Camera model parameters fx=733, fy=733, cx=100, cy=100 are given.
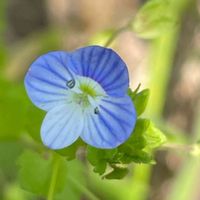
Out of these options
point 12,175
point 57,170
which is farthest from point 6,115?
point 57,170

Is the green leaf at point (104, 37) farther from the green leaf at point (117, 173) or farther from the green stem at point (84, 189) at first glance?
the green leaf at point (117, 173)

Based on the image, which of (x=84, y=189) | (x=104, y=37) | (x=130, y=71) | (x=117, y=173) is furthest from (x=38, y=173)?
(x=130, y=71)

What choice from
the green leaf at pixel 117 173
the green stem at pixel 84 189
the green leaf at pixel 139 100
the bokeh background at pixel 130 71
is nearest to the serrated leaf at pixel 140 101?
the green leaf at pixel 139 100

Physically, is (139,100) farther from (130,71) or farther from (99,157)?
(130,71)

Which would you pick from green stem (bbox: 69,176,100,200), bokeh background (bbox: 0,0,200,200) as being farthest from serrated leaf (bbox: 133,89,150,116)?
bokeh background (bbox: 0,0,200,200)

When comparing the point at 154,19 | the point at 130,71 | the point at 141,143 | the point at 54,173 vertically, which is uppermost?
the point at 130,71

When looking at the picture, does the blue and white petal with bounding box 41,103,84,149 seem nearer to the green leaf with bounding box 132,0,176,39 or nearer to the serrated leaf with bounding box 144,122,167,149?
the serrated leaf with bounding box 144,122,167,149

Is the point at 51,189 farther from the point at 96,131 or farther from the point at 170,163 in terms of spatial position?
the point at 170,163
